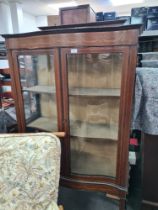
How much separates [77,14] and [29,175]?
1239 mm

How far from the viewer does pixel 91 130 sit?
4.70ft

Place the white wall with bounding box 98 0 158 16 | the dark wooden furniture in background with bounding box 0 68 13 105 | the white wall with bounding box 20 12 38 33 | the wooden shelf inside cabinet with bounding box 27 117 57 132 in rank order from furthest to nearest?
the white wall with bounding box 20 12 38 33, the white wall with bounding box 98 0 158 16, the dark wooden furniture in background with bounding box 0 68 13 105, the wooden shelf inside cabinet with bounding box 27 117 57 132

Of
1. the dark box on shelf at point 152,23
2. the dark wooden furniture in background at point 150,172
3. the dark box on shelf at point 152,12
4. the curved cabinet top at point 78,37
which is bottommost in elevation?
the dark wooden furniture in background at point 150,172

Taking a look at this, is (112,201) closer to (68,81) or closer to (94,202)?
(94,202)

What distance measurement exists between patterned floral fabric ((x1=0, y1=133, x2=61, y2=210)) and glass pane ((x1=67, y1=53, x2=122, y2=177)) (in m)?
0.34

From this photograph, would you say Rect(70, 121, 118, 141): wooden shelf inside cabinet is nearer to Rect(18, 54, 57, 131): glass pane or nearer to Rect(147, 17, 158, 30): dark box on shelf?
Rect(18, 54, 57, 131): glass pane

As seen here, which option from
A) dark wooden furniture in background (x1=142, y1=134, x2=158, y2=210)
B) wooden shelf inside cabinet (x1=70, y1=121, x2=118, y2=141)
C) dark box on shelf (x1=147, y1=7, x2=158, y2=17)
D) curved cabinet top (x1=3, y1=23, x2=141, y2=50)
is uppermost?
dark box on shelf (x1=147, y1=7, x2=158, y2=17)

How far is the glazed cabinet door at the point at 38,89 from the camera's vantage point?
1264 mm

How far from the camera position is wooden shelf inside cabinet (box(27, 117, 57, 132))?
4.77 ft

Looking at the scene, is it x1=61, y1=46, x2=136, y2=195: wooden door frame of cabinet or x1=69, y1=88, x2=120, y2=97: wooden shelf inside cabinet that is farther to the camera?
x1=69, y1=88, x2=120, y2=97: wooden shelf inside cabinet

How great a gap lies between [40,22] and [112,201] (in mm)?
5768

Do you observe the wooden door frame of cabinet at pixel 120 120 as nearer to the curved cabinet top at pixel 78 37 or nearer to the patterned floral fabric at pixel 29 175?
the curved cabinet top at pixel 78 37

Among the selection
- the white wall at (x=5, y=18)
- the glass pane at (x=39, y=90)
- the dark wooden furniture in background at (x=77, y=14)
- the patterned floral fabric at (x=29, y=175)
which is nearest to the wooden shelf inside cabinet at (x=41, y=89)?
the glass pane at (x=39, y=90)

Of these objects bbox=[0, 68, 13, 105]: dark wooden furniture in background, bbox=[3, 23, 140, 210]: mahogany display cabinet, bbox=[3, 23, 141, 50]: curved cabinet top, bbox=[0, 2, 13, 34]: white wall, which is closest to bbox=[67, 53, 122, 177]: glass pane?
bbox=[3, 23, 140, 210]: mahogany display cabinet
